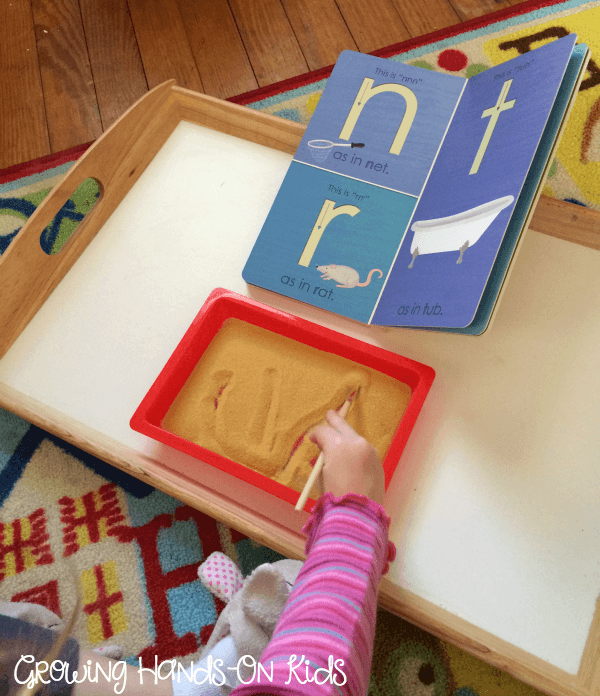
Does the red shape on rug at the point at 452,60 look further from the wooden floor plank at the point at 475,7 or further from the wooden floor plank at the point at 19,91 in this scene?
the wooden floor plank at the point at 19,91

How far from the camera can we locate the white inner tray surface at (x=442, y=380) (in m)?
0.55

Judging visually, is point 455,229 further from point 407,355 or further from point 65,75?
point 65,75

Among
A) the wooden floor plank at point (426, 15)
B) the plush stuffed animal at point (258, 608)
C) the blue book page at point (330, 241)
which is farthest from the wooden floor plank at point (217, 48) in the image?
the plush stuffed animal at point (258, 608)

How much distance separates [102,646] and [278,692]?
541 mm

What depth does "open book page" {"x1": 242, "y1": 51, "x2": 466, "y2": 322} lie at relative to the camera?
0.69 m

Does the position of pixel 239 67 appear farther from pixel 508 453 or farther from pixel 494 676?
pixel 494 676

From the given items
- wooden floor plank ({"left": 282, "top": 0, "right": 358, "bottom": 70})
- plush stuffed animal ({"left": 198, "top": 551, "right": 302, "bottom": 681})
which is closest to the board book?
plush stuffed animal ({"left": 198, "top": 551, "right": 302, "bottom": 681})

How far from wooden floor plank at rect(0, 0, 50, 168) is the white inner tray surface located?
1.87 feet

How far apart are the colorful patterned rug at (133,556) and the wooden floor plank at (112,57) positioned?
1.48 feet

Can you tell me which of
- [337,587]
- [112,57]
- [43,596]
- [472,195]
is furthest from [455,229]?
[112,57]

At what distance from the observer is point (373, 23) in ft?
3.99

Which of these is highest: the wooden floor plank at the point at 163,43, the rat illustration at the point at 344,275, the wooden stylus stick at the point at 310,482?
the wooden floor plank at the point at 163,43

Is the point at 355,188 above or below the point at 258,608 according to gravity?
above

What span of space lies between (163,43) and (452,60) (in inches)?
28.8
